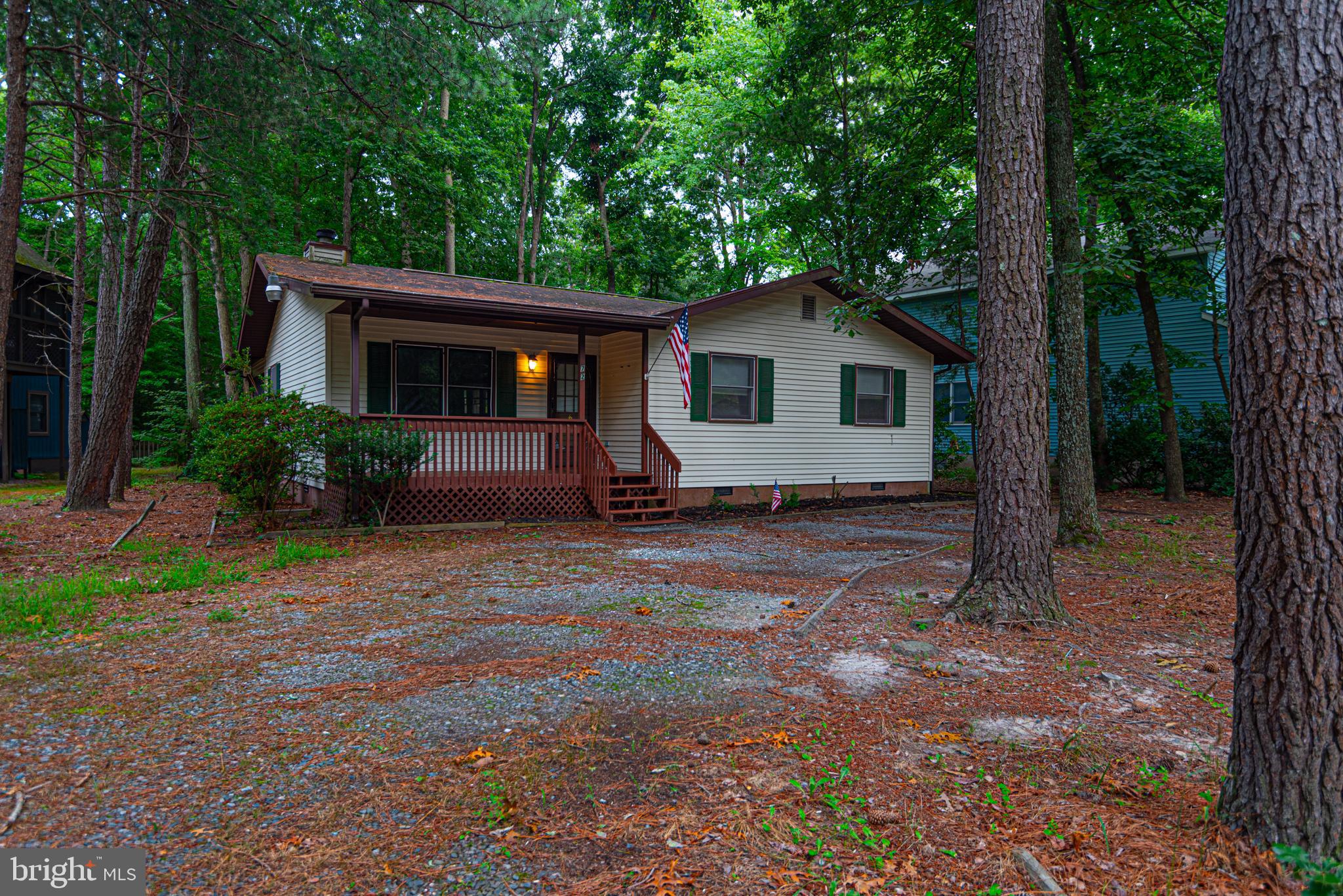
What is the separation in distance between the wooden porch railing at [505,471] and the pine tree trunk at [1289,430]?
9.16m

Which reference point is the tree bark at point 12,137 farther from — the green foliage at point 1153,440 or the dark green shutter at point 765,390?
the green foliage at point 1153,440

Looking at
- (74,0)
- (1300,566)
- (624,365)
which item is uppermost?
(74,0)

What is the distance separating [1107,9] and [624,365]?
900cm

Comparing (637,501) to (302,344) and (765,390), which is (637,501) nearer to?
(765,390)

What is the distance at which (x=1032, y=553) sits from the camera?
4973 mm

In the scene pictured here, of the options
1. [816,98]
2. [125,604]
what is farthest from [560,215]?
[125,604]

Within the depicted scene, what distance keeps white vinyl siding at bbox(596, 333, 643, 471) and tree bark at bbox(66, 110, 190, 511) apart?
710 cm

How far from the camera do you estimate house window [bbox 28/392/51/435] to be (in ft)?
61.6

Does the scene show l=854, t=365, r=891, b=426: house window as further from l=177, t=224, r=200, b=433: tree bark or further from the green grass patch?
l=177, t=224, r=200, b=433: tree bark

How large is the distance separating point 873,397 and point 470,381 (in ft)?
27.6

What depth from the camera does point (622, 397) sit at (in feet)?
42.8

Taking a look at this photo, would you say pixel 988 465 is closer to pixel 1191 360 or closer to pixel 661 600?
pixel 661 600

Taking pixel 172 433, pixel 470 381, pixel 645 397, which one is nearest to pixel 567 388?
pixel 470 381

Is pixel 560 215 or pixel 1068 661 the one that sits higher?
pixel 560 215
